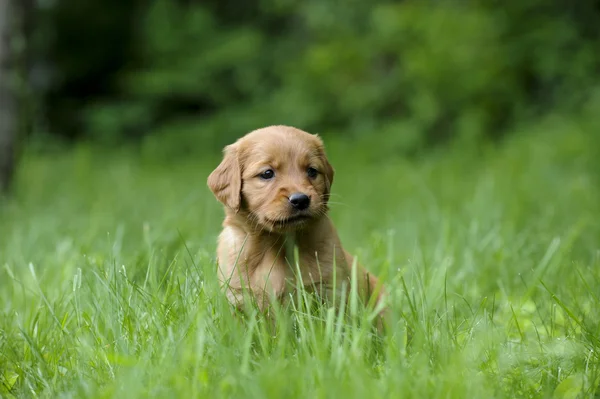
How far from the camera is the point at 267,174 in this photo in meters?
3.08

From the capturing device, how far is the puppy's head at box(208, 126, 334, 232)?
288 cm

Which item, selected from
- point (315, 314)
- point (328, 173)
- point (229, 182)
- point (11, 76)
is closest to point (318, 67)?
point (11, 76)

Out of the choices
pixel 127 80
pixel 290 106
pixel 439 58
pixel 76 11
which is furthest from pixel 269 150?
pixel 76 11

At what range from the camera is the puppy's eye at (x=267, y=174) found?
308cm

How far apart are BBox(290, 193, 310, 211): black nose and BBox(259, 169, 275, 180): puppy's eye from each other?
0.83ft

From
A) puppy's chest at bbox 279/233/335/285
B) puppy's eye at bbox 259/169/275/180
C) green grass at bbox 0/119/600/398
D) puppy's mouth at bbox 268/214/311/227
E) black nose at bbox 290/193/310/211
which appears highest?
puppy's eye at bbox 259/169/275/180

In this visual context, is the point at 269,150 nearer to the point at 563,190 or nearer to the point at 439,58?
the point at 563,190

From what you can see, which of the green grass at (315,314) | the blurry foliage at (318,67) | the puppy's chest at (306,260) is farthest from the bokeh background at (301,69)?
the puppy's chest at (306,260)

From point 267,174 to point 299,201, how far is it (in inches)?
11.3

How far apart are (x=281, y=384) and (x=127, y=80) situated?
12162mm

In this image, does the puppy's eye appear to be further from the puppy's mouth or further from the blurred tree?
the blurred tree

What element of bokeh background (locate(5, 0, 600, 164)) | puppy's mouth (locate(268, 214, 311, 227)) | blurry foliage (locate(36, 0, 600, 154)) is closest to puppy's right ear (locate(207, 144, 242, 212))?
puppy's mouth (locate(268, 214, 311, 227))

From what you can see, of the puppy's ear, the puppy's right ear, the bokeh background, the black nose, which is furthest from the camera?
the bokeh background

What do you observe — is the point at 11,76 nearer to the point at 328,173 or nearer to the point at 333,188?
the point at 333,188
